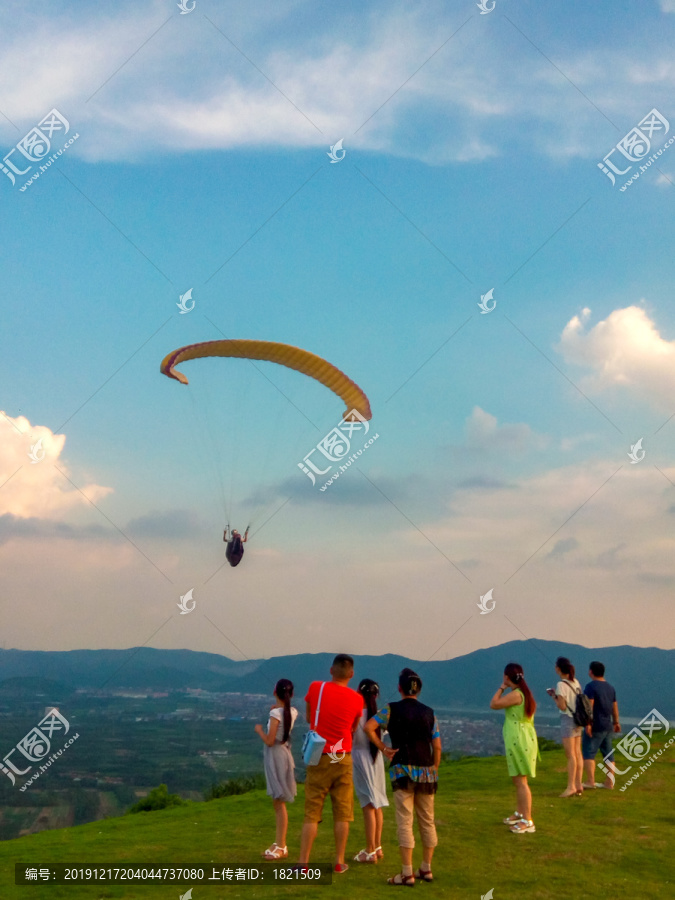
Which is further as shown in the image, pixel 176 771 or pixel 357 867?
pixel 176 771

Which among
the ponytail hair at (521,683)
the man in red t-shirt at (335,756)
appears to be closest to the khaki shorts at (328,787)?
the man in red t-shirt at (335,756)

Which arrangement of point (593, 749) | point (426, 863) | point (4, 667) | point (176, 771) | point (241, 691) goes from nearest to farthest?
point (426, 863)
point (593, 749)
point (176, 771)
point (241, 691)
point (4, 667)

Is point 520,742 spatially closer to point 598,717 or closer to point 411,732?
point 411,732

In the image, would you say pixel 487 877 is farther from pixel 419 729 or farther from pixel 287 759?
pixel 287 759

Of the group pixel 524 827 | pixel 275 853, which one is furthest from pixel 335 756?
pixel 524 827

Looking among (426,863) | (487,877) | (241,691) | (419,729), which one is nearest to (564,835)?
(487,877)

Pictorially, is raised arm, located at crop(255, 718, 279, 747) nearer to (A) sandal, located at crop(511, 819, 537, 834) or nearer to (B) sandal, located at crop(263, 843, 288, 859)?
(B) sandal, located at crop(263, 843, 288, 859)
